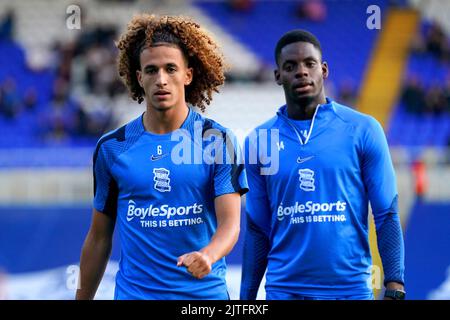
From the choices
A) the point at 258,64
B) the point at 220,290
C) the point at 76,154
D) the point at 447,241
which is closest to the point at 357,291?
the point at 220,290

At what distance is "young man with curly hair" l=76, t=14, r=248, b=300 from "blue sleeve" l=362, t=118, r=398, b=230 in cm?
82

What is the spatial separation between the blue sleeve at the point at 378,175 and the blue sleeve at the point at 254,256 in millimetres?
662

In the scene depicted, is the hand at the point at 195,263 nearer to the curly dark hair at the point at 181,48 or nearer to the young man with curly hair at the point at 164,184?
the young man with curly hair at the point at 164,184

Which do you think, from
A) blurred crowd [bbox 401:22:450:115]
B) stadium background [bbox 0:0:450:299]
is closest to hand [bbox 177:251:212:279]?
stadium background [bbox 0:0:450:299]

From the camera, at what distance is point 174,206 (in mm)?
4738

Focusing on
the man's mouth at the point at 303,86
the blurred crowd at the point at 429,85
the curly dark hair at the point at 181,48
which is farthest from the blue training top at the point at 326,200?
the blurred crowd at the point at 429,85

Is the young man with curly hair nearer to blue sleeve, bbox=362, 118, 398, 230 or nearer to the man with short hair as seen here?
the man with short hair

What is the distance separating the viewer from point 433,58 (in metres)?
17.2

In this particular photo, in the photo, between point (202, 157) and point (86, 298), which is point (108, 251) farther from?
point (202, 157)

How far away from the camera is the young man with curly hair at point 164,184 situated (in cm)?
473

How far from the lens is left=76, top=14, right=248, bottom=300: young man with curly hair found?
4.73 metres

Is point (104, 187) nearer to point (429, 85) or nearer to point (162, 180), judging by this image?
point (162, 180)

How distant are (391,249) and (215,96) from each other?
11.6 m

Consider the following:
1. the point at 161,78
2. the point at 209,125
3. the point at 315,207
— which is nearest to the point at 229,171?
the point at 209,125
